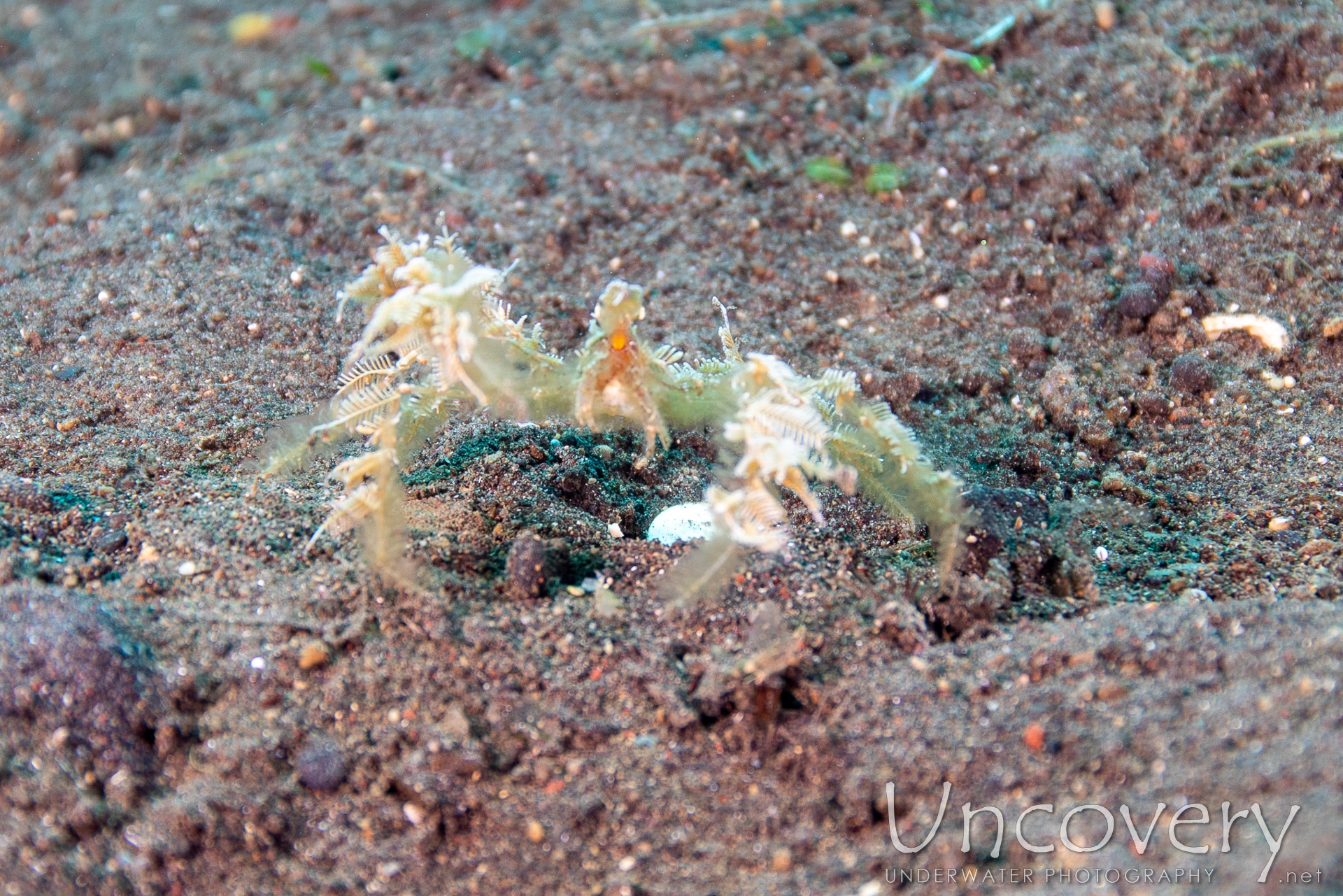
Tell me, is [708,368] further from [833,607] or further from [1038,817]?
[1038,817]

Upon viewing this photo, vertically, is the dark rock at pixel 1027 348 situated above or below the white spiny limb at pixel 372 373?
below

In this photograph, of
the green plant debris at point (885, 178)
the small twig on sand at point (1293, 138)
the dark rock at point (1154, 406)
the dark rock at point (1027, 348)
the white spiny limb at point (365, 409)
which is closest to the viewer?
the white spiny limb at point (365, 409)

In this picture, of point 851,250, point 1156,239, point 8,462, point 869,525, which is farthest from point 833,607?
point 8,462

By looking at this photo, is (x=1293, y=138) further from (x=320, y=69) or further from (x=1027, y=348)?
(x=320, y=69)

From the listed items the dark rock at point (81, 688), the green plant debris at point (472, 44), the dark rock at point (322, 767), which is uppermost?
the green plant debris at point (472, 44)

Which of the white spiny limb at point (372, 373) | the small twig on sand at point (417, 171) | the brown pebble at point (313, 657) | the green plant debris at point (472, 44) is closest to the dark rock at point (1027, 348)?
the white spiny limb at point (372, 373)

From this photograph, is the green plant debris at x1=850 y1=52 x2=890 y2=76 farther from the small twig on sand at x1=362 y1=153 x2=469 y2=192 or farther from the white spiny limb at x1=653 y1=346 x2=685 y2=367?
the white spiny limb at x1=653 y1=346 x2=685 y2=367

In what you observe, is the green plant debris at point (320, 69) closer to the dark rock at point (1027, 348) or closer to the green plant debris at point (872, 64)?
the green plant debris at point (872, 64)

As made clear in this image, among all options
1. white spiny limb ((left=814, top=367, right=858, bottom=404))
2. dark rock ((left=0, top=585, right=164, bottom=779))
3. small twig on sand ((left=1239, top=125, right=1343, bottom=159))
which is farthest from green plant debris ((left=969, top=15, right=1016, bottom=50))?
dark rock ((left=0, top=585, right=164, bottom=779))
